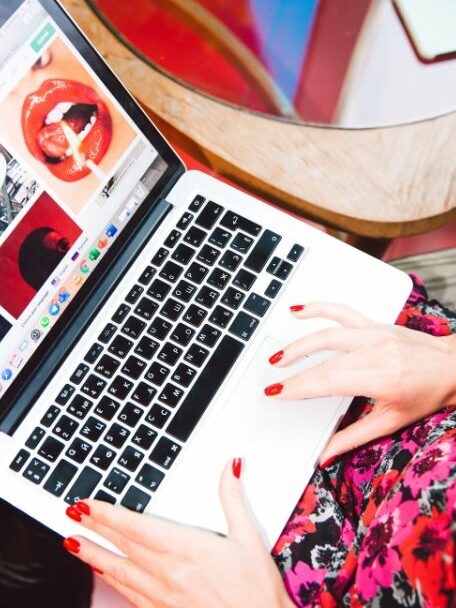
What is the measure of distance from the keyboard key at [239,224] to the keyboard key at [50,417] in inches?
14.6

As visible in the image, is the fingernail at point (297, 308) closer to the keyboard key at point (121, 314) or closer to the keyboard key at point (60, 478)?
the keyboard key at point (121, 314)

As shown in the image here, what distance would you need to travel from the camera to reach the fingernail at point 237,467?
0.73 meters

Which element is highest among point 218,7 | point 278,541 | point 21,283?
point 218,7

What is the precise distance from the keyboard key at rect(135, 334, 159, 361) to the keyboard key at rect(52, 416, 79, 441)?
0.13 metres

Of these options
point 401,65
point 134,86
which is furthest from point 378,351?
point 401,65

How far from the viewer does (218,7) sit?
1.55 m

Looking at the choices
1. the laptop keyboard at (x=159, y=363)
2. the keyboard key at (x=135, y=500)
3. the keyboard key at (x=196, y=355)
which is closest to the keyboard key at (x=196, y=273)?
the laptop keyboard at (x=159, y=363)

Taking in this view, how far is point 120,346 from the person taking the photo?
0.80m

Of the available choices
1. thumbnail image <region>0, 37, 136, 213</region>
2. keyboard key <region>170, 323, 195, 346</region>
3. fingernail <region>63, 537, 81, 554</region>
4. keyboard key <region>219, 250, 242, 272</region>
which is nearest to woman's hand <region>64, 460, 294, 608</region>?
fingernail <region>63, 537, 81, 554</region>

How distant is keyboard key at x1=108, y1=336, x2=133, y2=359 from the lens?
80 centimetres

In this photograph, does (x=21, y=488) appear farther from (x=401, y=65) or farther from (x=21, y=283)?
(x=401, y=65)

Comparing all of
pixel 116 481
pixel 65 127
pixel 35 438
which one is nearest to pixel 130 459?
pixel 116 481

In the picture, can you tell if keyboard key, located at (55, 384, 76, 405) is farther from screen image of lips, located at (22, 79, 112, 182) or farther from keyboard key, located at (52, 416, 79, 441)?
screen image of lips, located at (22, 79, 112, 182)

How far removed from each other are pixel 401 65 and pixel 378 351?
0.73 meters
